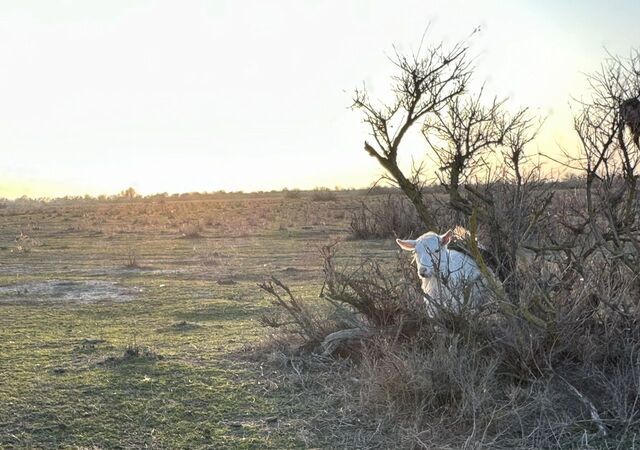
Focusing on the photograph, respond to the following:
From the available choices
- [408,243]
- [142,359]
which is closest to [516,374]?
[408,243]

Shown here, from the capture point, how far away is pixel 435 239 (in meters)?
7.52

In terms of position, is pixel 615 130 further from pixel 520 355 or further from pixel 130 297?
pixel 130 297

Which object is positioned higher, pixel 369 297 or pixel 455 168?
pixel 455 168

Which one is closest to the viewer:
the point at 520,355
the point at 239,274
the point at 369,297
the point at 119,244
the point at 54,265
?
the point at 520,355

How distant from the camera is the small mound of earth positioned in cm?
1129

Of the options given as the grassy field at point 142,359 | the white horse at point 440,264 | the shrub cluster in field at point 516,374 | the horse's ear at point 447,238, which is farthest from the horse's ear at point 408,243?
the grassy field at point 142,359

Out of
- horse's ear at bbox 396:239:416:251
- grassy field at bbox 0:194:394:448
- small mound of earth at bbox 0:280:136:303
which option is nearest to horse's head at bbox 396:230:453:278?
horse's ear at bbox 396:239:416:251

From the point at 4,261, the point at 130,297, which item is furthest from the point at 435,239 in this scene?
the point at 4,261

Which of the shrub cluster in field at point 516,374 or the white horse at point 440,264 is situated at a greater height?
the white horse at point 440,264

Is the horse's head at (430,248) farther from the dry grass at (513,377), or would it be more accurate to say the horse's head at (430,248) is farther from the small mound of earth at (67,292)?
the small mound of earth at (67,292)

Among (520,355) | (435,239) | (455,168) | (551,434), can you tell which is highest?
(455,168)

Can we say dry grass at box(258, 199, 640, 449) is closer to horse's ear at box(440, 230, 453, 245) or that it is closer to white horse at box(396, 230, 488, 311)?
white horse at box(396, 230, 488, 311)

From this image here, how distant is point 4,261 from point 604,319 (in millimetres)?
15997

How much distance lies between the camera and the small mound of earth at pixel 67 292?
11289mm
